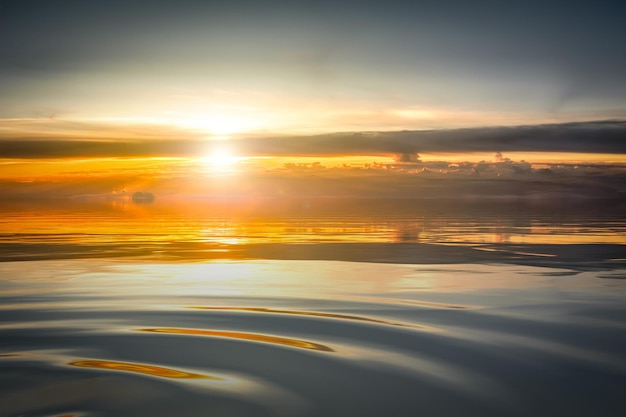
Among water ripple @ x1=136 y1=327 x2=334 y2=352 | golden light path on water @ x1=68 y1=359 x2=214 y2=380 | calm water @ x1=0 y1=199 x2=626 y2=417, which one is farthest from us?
water ripple @ x1=136 y1=327 x2=334 y2=352

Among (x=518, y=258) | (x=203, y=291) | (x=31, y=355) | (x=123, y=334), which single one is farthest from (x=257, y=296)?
(x=518, y=258)

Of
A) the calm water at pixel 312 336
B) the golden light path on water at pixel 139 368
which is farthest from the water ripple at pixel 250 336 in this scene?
the golden light path on water at pixel 139 368

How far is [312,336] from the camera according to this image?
10703 mm

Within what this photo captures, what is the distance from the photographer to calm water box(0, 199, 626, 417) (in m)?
7.43

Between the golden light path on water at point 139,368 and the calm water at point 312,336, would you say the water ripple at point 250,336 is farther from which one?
the golden light path on water at point 139,368

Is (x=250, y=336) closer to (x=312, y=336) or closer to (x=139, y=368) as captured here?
→ (x=312, y=336)

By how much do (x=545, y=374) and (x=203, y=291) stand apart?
27.5 feet

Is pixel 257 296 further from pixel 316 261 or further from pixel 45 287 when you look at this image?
pixel 316 261

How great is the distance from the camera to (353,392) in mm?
7723

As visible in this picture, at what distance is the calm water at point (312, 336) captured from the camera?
7434mm

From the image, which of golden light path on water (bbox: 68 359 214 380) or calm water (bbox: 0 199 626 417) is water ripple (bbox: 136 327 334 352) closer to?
calm water (bbox: 0 199 626 417)

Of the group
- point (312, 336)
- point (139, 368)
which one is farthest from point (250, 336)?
point (139, 368)

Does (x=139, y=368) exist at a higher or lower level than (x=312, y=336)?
higher

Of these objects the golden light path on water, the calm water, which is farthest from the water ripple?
the golden light path on water
